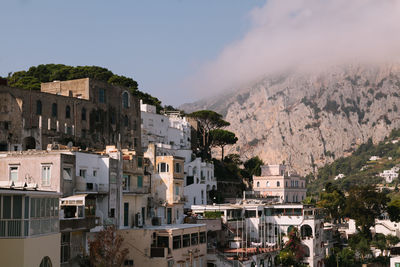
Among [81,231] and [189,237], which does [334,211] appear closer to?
[189,237]

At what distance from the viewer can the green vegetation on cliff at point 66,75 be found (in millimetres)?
89750

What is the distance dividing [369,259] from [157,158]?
3357 cm

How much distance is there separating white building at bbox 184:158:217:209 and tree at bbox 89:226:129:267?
3309 cm

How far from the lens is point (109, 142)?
70000 mm

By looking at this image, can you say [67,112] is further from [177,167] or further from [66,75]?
[66,75]

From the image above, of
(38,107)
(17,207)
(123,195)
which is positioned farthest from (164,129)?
(17,207)

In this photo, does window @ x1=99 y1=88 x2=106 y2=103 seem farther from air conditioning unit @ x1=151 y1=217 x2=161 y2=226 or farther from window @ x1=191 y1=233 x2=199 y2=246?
window @ x1=191 y1=233 x2=199 y2=246

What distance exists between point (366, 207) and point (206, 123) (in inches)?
1433

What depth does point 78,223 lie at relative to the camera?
35.4 m

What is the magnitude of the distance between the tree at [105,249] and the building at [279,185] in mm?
57180

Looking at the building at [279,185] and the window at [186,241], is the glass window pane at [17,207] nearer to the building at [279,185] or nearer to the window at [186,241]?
the window at [186,241]

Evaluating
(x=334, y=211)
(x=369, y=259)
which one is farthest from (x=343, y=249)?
(x=334, y=211)

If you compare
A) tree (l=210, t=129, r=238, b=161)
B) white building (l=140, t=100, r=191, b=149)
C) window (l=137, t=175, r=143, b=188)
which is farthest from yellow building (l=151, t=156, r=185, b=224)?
tree (l=210, t=129, r=238, b=161)

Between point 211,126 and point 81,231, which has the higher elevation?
point 211,126
